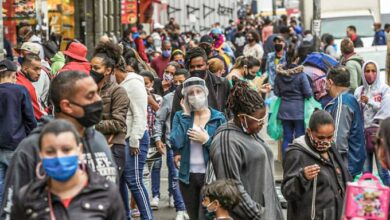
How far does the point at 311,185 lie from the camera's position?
8727 millimetres

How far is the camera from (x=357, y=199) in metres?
6.41

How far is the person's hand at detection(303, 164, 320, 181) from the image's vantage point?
8.54 meters

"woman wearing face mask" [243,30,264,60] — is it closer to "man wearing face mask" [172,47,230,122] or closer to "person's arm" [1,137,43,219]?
"man wearing face mask" [172,47,230,122]

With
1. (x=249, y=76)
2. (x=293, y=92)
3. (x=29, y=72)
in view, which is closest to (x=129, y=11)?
(x=249, y=76)

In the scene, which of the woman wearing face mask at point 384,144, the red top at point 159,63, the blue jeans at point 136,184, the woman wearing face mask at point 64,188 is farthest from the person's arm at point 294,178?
the red top at point 159,63

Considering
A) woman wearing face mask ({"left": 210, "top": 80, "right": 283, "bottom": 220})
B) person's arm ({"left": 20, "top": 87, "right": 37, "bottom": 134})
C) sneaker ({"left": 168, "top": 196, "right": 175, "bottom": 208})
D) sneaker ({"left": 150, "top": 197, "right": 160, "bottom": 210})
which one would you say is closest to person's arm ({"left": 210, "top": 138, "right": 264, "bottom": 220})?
woman wearing face mask ({"left": 210, "top": 80, "right": 283, "bottom": 220})

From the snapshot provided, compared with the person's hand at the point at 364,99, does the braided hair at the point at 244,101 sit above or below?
above

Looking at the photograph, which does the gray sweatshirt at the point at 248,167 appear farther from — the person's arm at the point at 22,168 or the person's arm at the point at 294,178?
the person's arm at the point at 22,168

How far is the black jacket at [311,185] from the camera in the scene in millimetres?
8719

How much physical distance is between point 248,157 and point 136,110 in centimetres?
291

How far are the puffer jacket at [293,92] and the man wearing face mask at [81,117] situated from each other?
8.15 m

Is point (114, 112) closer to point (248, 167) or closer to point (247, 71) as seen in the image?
point (248, 167)

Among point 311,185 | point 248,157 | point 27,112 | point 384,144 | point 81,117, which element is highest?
point 81,117

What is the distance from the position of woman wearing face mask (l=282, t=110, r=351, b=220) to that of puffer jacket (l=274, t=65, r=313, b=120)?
5.94 m
